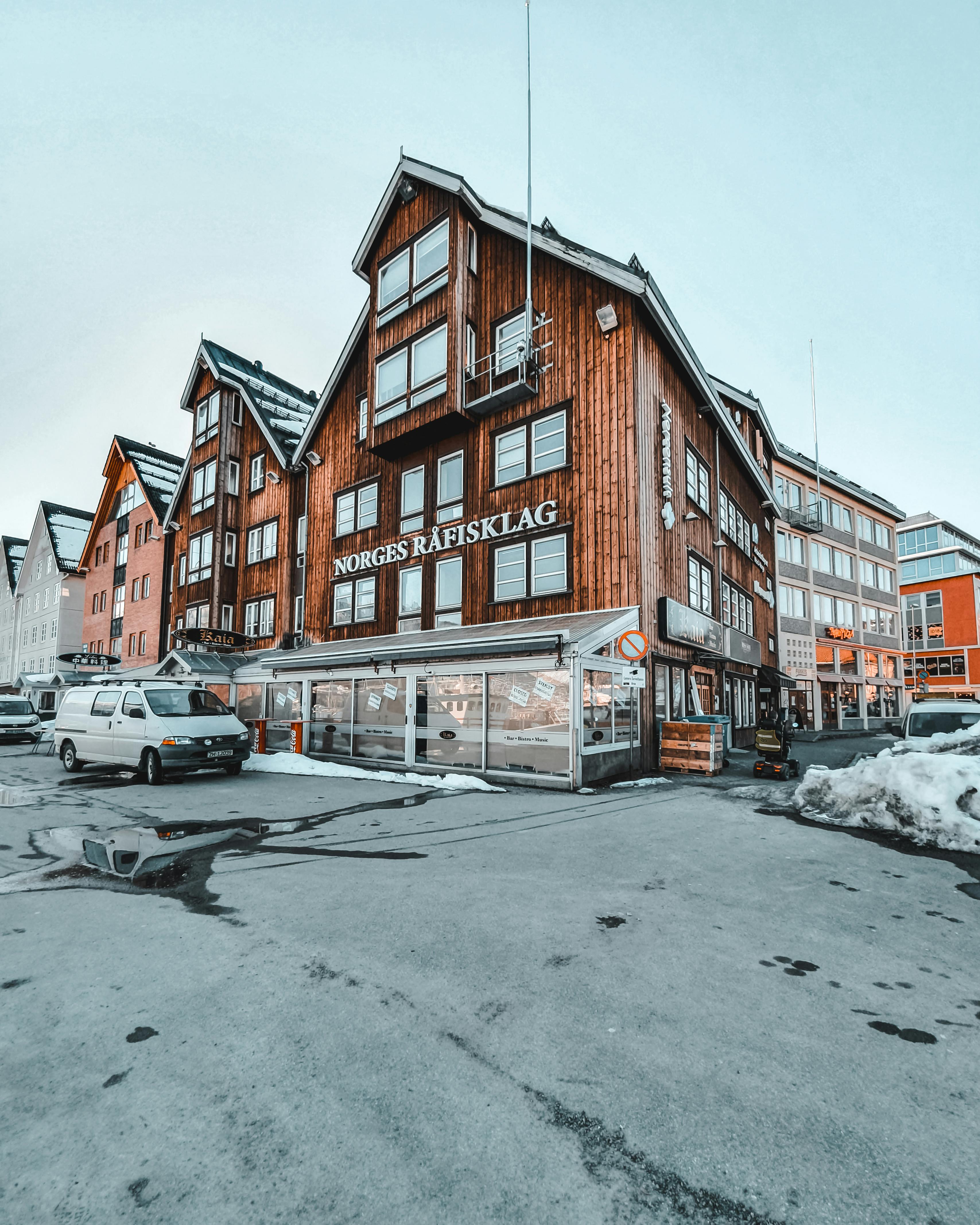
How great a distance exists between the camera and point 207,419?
3117 centimetres

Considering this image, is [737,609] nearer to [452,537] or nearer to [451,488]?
[452,537]

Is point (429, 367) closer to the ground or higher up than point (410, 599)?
higher up

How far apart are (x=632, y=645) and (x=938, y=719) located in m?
6.37

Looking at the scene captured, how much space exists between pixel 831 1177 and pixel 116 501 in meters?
45.8

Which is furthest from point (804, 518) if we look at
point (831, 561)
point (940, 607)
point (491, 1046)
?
point (491, 1046)

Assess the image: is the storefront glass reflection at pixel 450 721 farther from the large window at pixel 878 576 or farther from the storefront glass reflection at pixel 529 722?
the large window at pixel 878 576

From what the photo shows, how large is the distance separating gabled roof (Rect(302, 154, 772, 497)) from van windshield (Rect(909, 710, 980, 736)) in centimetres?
1109

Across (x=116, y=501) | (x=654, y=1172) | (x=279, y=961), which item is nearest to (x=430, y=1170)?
(x=654, y=1172)

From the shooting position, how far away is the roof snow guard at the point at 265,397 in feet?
92.5

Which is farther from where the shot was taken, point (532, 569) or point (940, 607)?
point (940, 607)

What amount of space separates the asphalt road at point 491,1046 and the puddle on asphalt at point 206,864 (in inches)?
3.4

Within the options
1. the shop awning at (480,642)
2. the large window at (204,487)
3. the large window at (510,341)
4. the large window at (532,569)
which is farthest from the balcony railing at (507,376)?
the large window at (204,487)

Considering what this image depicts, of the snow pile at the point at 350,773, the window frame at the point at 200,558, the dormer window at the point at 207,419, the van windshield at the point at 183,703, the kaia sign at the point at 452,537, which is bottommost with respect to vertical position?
the snow pile at the point at 350,773

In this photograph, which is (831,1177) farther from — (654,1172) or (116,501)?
(116,501)
